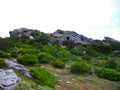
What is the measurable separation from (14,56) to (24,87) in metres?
10.2

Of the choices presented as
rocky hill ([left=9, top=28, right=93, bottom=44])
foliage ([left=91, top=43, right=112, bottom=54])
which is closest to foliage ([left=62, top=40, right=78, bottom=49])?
foliage ([left=91, top=43, right=112, bottom=54])

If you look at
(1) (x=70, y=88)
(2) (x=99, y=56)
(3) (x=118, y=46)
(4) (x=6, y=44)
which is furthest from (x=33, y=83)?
(3) (x=118, y=46)

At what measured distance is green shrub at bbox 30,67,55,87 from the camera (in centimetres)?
2217

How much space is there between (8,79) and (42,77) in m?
3.01

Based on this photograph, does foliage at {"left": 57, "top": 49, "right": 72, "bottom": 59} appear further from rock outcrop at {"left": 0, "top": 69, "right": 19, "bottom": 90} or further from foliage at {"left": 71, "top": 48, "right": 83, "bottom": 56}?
rock outcrop at {"left": 0, "top": 69, "right": 19, "bottom": 90}

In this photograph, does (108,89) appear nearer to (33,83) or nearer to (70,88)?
(70,88)

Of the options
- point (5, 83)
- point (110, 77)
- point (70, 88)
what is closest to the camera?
point (5, 83)

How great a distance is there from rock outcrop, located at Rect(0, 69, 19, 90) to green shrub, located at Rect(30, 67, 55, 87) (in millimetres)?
1893

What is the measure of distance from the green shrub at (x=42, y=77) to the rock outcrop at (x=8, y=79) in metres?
1.89

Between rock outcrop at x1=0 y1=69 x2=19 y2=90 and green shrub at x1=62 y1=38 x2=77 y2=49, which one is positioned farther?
green shrub at x1=62 y1=38 x2=77 y2=49

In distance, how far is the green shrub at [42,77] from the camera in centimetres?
2217

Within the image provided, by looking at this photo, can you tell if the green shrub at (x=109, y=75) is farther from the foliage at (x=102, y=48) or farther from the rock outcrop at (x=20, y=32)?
the rock outcrop at (x=20, y=32)

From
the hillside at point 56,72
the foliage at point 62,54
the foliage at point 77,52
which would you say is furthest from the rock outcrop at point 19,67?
the foliage at point 77,52

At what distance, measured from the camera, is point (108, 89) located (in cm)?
2334
